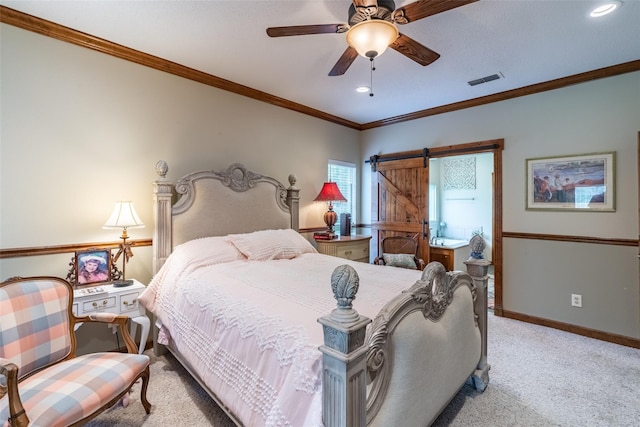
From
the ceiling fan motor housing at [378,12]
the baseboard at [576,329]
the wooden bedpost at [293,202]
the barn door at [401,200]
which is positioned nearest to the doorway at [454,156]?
the barn door at [401,200]

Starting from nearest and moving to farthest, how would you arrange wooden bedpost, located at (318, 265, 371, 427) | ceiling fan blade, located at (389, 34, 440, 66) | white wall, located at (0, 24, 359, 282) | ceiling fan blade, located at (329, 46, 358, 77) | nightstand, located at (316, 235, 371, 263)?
wooden bedpost, located at (318, 265, 371, 427) → ceiling fan blade, located at (389, 34, 440, 66) → ceiling fan blade, located at (329, 46, 358, 77) → white wall, located at (0, 24, 359, 282) → nightstand, located at (316, 235, 371, 263)

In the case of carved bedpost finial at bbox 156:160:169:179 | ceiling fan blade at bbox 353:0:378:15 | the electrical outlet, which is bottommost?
the electrical outlet

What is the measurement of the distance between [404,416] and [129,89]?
3248 mm

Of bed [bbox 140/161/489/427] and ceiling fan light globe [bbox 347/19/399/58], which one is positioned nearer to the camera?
bed [bbox 140/161/489/427]

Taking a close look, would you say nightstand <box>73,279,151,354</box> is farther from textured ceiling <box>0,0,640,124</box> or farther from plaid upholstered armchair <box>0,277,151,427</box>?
textured ceiling <box>0,0,640,124</box>

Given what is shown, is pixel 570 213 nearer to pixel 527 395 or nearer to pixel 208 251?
pixel 527 395

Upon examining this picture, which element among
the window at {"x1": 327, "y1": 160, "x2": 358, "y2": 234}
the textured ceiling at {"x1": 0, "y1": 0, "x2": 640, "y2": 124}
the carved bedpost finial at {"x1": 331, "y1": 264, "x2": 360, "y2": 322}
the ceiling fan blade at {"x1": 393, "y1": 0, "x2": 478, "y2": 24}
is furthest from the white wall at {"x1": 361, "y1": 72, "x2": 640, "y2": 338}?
the carved bedpost finial at {"x1": 331, "y1": 264, "x2": 360, "y2": 322}

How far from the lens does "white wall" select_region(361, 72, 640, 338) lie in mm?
2920

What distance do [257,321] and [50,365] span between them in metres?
1.30

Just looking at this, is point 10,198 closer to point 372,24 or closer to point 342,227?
point 372,24

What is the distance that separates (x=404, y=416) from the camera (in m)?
1.29

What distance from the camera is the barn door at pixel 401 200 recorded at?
14.2 ft

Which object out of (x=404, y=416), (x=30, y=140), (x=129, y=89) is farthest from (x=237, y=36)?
(x=404, y=416)

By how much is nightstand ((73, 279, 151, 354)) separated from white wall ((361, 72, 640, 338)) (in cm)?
400
